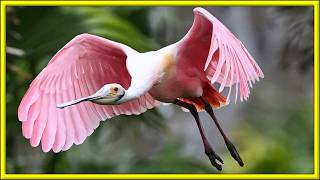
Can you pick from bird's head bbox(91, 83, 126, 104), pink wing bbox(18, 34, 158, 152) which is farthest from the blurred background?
bird's head bbox(91, 83, 126, 104)

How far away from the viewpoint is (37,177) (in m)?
3.04

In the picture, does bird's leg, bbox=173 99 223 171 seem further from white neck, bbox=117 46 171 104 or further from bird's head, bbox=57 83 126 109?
bird's head, bbox=57 83 126 109

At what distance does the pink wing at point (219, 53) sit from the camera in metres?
2.07

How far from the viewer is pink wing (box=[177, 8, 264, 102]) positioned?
6.79 ft

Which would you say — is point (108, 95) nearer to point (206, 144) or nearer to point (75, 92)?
point (206, 144)

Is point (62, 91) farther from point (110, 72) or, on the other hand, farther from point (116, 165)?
point (116, 165)

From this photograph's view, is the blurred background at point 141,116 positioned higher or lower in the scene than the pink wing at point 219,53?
lower

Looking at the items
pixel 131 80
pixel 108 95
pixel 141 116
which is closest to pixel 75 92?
pixel 131 80

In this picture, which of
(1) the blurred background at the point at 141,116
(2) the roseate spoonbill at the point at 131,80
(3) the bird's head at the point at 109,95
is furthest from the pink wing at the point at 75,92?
(1) the blurred background at the point at 141,116

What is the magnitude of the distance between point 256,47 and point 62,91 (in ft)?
17.6

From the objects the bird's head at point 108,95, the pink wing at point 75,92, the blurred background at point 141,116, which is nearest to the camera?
the bird's head at point 108,95

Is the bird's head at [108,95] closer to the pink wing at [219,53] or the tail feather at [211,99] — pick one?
the pink wing at [219,53]

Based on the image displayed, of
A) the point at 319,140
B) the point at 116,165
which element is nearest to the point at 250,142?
the point at 116,165

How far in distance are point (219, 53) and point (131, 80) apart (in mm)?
243
